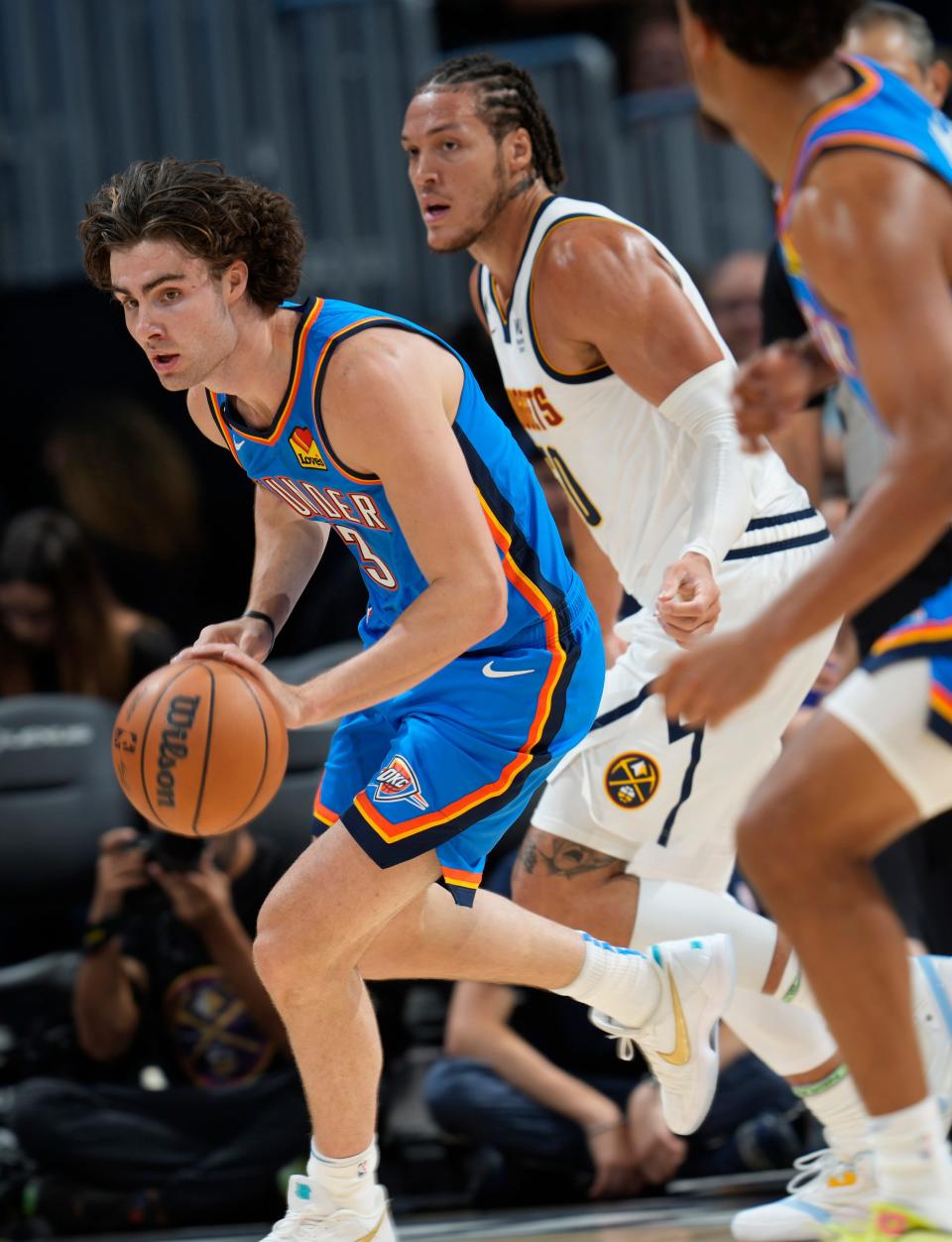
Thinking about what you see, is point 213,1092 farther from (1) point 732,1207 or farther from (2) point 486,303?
(2) point 486,303

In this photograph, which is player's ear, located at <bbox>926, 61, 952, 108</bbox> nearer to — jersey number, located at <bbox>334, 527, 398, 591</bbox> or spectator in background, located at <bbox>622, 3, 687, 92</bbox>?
jersey number, located at <bbox>334, 527, 398, 591</bbox>

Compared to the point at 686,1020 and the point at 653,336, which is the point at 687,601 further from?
the point at 686,1020

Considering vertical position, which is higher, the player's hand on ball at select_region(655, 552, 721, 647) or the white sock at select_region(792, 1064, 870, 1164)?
the player's hand on ball at select_region(655, 552, 721, 647)

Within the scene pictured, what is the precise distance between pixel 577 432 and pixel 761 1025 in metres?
1.39

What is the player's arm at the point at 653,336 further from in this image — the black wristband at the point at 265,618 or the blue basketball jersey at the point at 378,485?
the black wristband at the point at 265,618

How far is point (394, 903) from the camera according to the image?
3359mm

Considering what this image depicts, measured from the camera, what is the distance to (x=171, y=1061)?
532 centimetres

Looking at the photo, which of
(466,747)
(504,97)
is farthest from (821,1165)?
(504,97)

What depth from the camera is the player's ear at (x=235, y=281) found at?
3.42 metres

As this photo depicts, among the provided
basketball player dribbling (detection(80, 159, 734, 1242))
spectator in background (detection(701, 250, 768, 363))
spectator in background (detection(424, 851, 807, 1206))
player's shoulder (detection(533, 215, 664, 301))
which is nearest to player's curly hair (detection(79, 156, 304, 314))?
basketball player dribbling (detection(80, 159, 734, 1242))

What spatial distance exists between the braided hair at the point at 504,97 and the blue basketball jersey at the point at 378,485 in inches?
31.0

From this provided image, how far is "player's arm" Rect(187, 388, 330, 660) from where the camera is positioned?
3.59 metres

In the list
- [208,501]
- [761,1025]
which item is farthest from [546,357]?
[208,501]

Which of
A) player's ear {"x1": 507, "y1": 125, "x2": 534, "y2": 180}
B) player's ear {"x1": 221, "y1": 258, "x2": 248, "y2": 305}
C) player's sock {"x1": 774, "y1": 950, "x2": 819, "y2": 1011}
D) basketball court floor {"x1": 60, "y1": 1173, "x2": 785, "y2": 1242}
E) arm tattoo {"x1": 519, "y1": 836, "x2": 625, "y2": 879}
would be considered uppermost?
player's ear {"x1": 507, "y1": 125, "x2": 534, "y2": 180}
